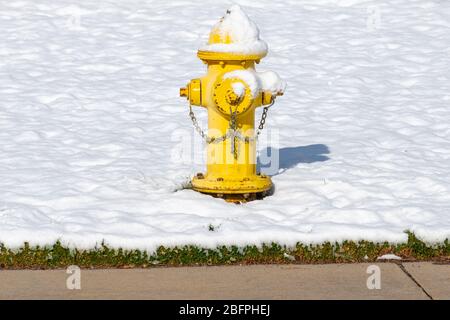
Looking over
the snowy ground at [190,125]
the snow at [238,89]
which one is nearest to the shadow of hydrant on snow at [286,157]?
the snowy ground at [190,125]

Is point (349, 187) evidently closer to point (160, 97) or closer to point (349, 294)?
point (349, 294)

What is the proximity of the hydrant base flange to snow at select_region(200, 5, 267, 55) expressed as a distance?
928mm

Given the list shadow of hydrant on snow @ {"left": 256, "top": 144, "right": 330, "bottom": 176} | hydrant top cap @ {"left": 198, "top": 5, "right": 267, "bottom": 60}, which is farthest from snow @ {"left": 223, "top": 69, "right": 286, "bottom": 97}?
shadow of hydrant on snow @ {"left": 256, "top": 144, "right": 330, "bottom": 176}

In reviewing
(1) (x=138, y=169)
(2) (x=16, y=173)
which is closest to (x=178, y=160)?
(1) (x=138, y=169)

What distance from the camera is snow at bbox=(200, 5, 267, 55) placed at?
7660 mm

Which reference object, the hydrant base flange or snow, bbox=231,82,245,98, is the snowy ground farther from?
snow, bbox=231,82,245,98

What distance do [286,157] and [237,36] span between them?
1745 millimetres

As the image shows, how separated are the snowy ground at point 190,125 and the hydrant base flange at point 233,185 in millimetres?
84

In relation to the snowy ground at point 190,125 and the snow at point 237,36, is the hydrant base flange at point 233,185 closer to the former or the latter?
the snowy ground at point 190,125

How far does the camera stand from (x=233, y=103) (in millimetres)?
7574

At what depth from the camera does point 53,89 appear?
36.5ft

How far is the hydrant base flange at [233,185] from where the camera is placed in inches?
304

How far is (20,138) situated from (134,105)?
4.87 ft

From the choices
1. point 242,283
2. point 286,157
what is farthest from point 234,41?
point 242,283
